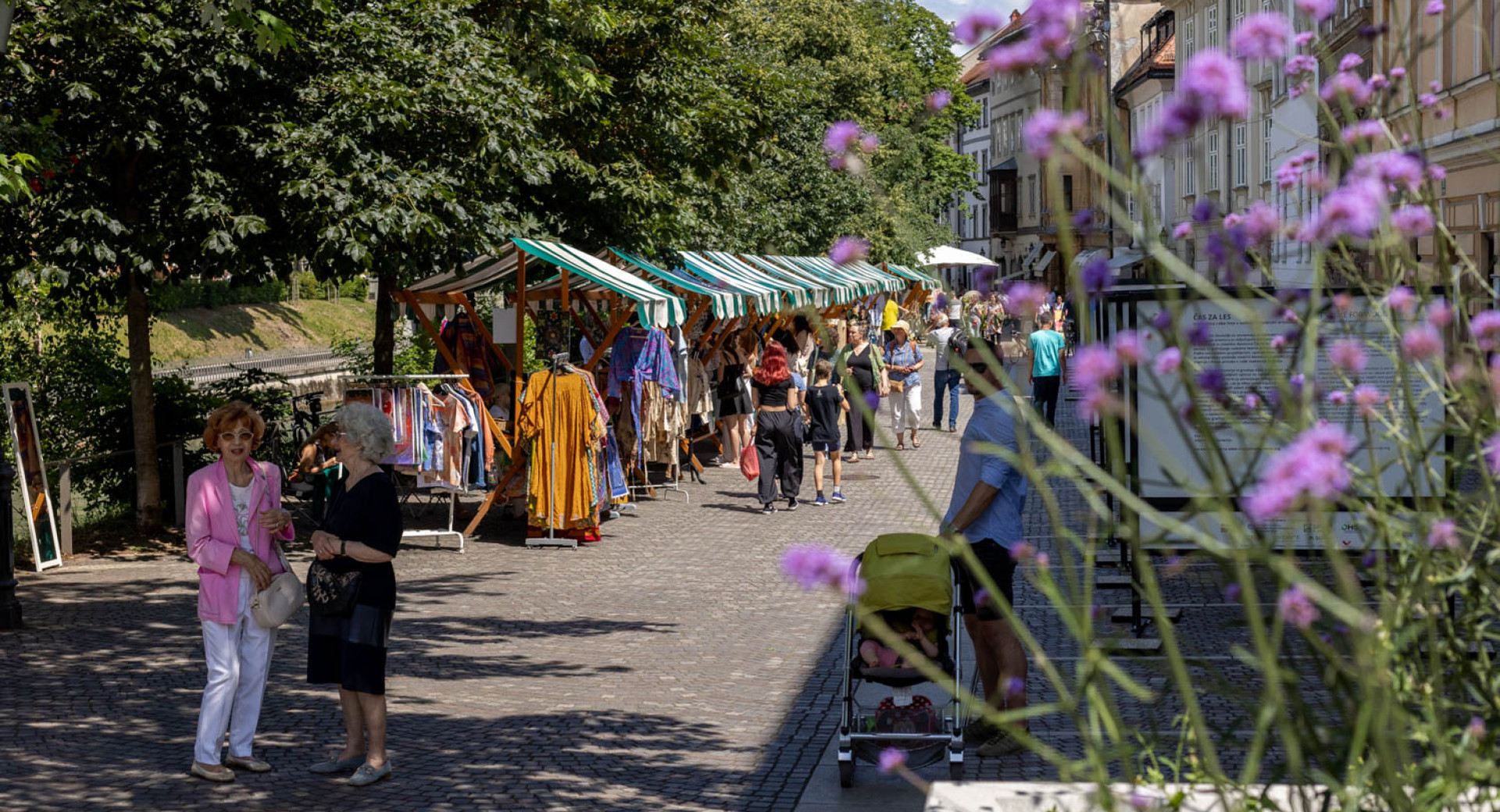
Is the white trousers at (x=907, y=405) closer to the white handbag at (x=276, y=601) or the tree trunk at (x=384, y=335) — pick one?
the tree trunk at (x=384, y=335)

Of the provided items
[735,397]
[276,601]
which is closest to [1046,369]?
[735,397]

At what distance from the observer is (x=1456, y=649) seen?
2.76 metres

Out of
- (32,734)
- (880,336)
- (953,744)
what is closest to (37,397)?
(32,734)

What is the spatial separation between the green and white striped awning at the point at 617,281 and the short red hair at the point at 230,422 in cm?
732

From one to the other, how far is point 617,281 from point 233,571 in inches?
324

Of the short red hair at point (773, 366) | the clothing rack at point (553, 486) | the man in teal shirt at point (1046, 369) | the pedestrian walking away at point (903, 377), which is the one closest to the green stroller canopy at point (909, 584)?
the clothing rack at point (553, 486)

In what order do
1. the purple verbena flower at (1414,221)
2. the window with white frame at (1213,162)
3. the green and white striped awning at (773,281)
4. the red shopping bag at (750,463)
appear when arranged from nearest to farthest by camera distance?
1. the purple verbena flower at (1414,221)
2. the red shopping bag at (750,463)
3. the green and white striped awning at (773,281)
4. the window with white frame at (1213,162)

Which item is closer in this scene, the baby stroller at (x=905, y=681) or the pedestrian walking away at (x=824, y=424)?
the baby stroller at (x=905, y=681)

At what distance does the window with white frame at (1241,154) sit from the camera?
42500 mm

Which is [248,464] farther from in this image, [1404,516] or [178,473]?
[178,473]

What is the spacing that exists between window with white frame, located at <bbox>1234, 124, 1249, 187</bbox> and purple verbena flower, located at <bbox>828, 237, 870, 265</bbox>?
133ft

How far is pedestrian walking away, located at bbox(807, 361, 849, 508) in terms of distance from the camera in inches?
699

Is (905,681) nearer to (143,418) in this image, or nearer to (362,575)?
(362,575)

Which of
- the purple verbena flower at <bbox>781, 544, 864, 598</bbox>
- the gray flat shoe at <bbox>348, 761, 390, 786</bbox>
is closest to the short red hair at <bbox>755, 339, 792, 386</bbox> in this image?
the gray flat shoe at <bbox>348, 761, 390, 786</bbox>
